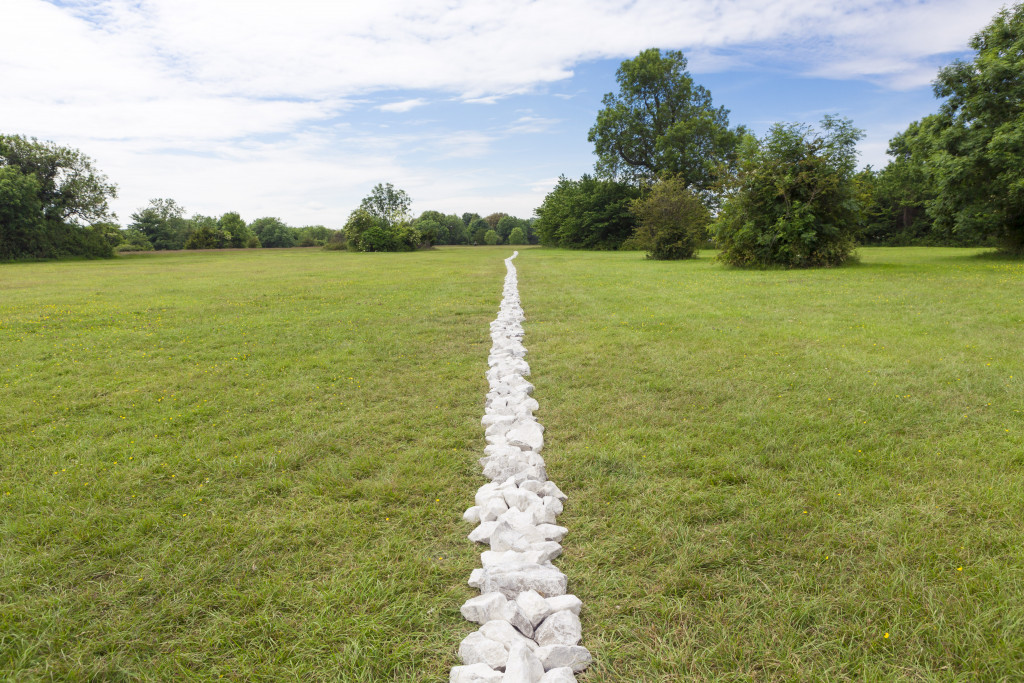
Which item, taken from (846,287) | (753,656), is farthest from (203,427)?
(846,287)

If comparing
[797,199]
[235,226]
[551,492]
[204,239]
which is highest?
[235,226]

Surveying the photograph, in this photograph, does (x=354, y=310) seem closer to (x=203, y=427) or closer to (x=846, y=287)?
(x=203, y=427)

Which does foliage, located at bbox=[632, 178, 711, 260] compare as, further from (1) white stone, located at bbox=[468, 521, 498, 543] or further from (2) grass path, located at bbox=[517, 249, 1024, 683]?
(1) white stone, located at bbox=[468, 521, 498, 543]

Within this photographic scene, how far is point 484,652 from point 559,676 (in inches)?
11.5

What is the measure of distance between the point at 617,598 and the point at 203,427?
353 cm

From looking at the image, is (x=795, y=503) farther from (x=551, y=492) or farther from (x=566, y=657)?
(x=566, y=657)

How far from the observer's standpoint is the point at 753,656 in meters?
1.83

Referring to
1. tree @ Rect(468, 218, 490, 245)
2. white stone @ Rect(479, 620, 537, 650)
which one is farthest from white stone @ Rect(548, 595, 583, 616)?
tree @ Rect(468, 218, 490, 245)

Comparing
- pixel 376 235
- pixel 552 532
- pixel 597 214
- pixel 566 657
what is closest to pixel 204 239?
pixel 376 235

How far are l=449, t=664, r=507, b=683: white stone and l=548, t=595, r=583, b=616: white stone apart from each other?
Result: 0.37 meters

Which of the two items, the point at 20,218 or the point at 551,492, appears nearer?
the point at 551,492

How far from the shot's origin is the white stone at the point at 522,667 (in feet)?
5.59

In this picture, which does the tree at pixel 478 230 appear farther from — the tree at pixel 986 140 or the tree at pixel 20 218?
the tree at pixel 986 140

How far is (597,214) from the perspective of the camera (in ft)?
138
